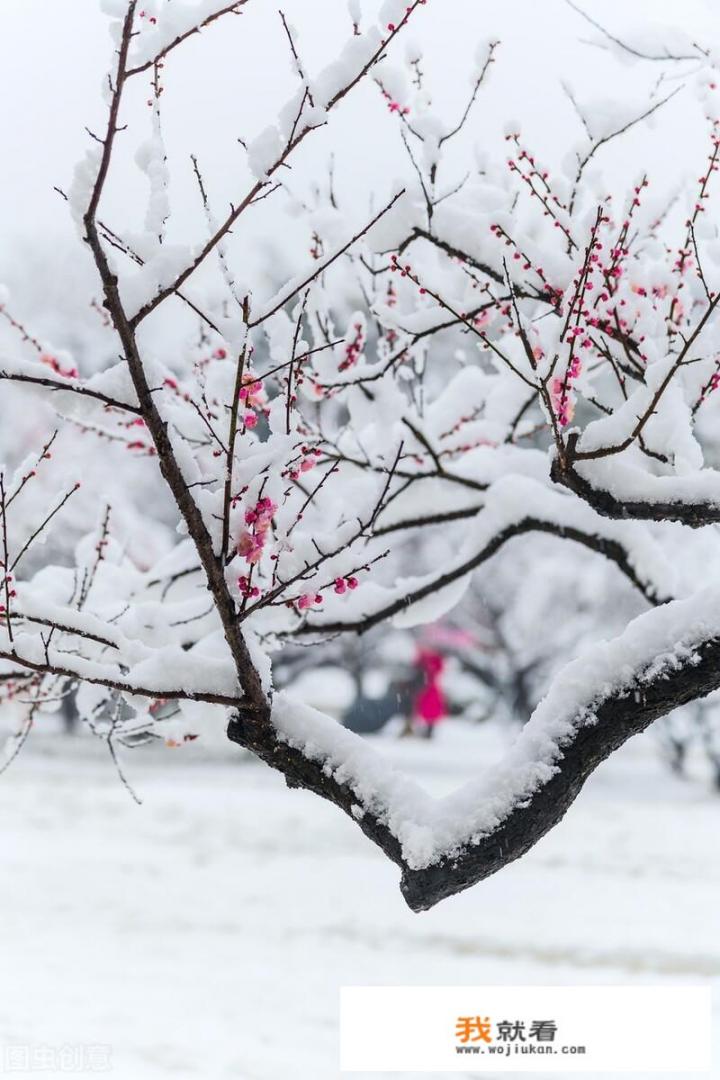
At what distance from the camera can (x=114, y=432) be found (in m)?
3.90

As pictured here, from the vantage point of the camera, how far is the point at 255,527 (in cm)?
190

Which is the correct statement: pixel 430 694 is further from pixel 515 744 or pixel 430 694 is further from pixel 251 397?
A: pixel 251 397

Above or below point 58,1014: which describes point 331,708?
above

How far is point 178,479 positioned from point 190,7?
798mm

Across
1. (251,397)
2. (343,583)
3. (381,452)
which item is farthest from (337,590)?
(381,452)

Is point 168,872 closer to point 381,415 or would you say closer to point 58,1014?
point 58,1014

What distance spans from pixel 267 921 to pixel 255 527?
628 centimetres

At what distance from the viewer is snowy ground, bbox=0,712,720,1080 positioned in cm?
539

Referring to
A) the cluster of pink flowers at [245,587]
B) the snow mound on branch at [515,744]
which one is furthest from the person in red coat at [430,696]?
the cluster of pink flowers at [245,587]

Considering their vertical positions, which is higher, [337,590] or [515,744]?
[337,590]

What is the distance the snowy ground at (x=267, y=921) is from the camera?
17.7 feet

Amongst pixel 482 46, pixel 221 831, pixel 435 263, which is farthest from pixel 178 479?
pixel 221 831

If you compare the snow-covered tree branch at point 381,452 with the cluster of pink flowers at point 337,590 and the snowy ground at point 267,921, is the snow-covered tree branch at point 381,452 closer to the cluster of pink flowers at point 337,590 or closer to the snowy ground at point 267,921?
the cluster of pink flowers at point 337,590

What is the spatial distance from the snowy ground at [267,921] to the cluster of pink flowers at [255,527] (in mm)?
3637
